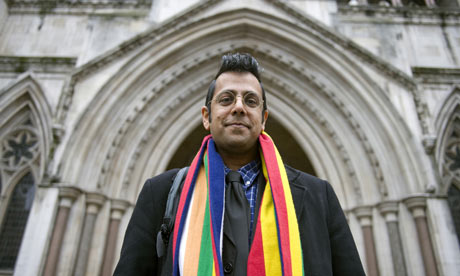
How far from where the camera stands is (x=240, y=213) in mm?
1291

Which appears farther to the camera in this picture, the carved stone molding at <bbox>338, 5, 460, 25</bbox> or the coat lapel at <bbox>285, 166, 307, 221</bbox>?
the carved stone molding at <bbox>338, 5, 460, 25</bbox>

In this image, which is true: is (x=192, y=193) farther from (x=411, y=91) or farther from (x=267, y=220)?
(x=411, y=91)

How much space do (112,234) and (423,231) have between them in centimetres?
543

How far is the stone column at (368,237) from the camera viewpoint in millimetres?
5204

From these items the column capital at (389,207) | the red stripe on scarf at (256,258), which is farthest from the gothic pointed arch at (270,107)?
Answer: the red stripe on scarf at (256,258)

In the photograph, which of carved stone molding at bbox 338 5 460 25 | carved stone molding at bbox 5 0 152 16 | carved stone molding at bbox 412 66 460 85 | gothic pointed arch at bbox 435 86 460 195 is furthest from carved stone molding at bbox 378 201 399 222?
carved stone molding at bbox 5 0 152 16

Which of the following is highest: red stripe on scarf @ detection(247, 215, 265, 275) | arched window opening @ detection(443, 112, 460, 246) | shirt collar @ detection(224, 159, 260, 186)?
arched window opening @ detection(443, 112, 460, 246)

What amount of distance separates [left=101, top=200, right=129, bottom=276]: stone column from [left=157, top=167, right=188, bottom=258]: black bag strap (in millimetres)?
4620

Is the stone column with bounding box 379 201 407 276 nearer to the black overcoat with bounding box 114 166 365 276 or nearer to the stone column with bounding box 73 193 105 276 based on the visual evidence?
the black overcoat with bounding box 114 166 365 276

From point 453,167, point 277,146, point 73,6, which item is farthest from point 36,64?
point 453,167

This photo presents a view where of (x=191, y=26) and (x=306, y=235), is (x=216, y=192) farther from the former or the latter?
(x=191, y=26)

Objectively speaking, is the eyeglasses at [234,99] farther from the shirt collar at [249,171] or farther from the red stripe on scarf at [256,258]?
the red stripe on scarf at [256,258]

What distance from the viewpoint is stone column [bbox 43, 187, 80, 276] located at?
478 cm

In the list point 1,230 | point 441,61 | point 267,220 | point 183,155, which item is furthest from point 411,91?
point 1,230
